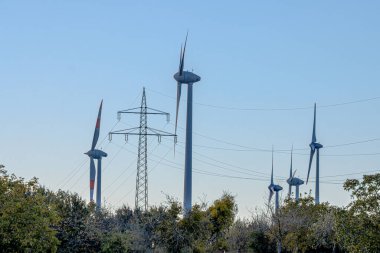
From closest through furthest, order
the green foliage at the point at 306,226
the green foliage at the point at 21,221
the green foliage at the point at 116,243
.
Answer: the green foliage at the point at 21,221 → the green foliage at the point at 116,243 → the green foliage at the point at 306,226

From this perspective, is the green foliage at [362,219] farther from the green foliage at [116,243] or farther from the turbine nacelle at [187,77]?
the turbine nacelle at [187,77]

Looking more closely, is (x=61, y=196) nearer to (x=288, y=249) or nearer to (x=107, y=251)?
(x=107, y=251)

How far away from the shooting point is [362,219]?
183ft

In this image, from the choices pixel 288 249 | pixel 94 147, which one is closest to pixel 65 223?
pixel 288 249

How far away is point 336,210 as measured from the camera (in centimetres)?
5862

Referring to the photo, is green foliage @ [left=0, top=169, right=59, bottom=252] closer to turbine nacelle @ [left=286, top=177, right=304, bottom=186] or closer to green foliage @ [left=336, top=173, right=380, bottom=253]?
green foliage @ [left=336, top=173, right=380, bottom=253]

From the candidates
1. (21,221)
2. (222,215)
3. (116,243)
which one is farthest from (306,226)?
(21,221)

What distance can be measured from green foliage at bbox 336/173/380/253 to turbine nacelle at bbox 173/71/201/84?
48.6 metres

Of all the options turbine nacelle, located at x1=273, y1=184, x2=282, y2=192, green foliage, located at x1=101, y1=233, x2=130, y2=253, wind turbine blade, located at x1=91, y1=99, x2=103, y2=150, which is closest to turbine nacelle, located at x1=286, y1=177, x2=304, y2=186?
turbine nacelle, located at x1=273, y1=184, x2=282, y2=192

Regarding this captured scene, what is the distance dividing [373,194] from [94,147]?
71122 millimetres

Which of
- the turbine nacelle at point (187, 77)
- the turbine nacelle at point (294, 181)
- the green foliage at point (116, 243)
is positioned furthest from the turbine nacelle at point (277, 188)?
the green foliage at point (116, 243)

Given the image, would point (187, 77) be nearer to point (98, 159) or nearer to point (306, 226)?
point (306, 226)

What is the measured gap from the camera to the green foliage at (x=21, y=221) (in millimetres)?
54688

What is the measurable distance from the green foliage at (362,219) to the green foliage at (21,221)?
18.1 m
